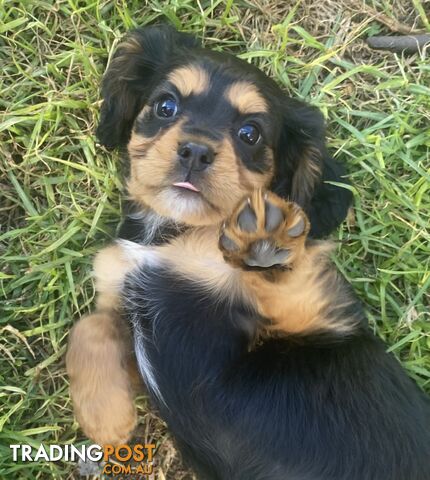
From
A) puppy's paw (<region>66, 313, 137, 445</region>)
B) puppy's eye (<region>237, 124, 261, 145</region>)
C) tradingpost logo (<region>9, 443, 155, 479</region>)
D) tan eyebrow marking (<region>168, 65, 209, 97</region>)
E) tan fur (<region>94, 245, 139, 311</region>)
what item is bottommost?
tradingpost logo (<region>9, 443, 155, 479</region>)

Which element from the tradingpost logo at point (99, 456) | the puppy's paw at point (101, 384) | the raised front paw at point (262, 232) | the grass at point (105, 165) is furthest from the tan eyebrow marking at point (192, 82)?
the tradingpost logo at point (99, 456)

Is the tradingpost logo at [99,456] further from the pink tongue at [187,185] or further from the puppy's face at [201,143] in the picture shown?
the pink tongue at [187,185]

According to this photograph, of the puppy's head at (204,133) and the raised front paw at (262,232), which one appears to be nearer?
the raised front paw at (262,232)

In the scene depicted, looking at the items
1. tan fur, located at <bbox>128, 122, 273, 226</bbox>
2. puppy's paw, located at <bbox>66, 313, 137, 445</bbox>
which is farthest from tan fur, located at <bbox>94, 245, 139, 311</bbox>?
tan fur, located at <bbox>128, 122, 273, 226</bbox>

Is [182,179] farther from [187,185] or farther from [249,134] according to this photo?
[249,134]

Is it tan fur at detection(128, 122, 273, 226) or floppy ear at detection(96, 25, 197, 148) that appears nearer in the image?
tan fur at detection(128, 122, 273, 226)

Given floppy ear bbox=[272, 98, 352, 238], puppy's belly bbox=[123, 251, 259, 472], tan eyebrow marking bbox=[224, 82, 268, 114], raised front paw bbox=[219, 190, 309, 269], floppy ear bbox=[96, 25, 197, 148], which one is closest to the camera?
raised front paw bbox=[219, 190, 309, 269]

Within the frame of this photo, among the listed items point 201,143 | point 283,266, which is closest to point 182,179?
point 201,143

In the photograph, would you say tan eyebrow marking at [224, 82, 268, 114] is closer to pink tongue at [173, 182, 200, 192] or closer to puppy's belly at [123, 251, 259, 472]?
pink tongue at [173, 182, 200, 192]
